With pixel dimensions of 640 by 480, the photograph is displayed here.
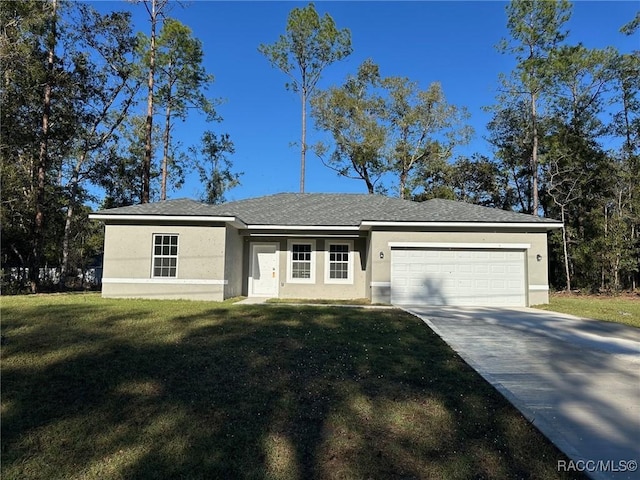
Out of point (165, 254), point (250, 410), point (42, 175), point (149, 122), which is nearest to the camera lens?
point (250, 410)

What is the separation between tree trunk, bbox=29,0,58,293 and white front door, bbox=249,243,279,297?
31.0ft

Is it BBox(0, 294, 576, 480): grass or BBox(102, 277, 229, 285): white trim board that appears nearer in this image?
BBox(0, 294, 576, 480): grass

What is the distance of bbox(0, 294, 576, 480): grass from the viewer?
147 inches

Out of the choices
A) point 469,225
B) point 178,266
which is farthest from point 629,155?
point 178,266

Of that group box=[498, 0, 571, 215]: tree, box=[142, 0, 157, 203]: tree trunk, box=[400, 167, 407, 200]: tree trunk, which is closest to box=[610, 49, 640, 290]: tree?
box=[498, 0, 571, 215]: tree

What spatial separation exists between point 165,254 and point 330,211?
21.6 ft

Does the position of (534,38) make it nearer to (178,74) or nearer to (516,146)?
(516,146)

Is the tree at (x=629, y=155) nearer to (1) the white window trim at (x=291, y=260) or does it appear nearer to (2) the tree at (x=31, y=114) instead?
(1) the white window trim at (x=291, y=260)

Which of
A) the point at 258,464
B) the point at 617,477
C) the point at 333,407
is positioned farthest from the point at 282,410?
the point at 617,477

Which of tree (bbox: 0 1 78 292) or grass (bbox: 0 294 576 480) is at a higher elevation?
tree (bbox: 0 1 78 292)

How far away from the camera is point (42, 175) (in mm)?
18766

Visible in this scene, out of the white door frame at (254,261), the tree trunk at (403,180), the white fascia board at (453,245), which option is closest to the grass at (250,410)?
the white fascia board at (453,245)

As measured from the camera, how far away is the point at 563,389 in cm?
546

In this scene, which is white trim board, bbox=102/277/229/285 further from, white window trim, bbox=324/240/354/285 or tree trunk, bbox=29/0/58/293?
tree trunk, bbox=29/0/58/293
